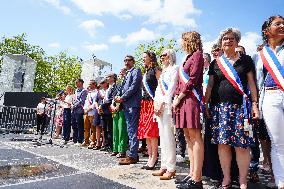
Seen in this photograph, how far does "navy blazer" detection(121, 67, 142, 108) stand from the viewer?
552 cm

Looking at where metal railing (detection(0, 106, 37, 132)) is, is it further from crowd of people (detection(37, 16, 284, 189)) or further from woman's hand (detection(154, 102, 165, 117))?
woman's hand (detection(154, 102, 165, 117))

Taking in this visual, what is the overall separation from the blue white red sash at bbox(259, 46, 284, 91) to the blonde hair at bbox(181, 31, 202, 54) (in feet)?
3.23

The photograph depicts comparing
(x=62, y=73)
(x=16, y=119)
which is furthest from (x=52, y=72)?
(x=16, y=119)

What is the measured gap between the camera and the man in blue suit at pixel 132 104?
17.6 ft

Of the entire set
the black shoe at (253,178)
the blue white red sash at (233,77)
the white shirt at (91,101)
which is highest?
the white shirt at (91,101)

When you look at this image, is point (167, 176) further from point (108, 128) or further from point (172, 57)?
point (108, 128)

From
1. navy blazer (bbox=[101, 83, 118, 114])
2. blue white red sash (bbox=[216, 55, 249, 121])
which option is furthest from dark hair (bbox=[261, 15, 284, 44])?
navy blazer (bbox=[101, 83, 118, 114])

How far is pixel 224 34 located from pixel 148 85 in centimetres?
199

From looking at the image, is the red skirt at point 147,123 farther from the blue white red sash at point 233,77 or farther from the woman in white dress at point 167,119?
the blue white red sash at point 233,77

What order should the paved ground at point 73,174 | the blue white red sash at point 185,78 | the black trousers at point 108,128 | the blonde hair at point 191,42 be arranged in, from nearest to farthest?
the paved ground at point 73,174 < the blue white red sash at point 185,78 < the blonde hair at point 191,42 < the black trousers at point 108,128

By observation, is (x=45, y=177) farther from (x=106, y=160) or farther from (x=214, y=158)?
(x=214, y=158)

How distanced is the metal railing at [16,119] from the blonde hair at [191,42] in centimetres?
1120

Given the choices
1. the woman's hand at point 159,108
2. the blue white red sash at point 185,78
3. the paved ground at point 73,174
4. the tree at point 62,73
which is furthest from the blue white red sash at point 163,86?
the tree at point 62,73

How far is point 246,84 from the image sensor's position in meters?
3.39
